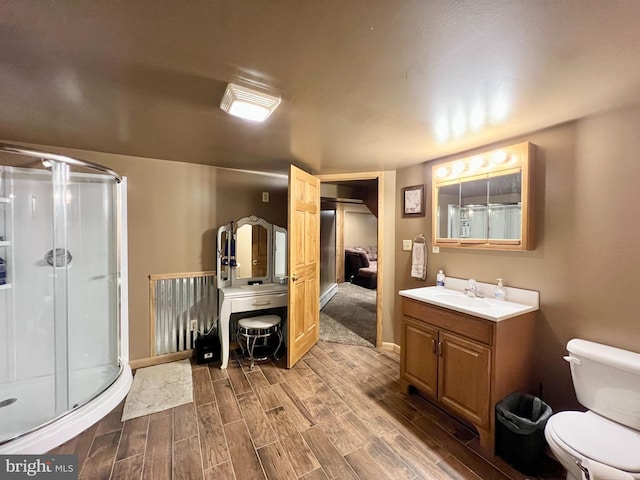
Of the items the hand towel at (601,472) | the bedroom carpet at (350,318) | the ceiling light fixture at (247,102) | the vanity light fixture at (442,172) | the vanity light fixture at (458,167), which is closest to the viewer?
the hand towel at (601,472)

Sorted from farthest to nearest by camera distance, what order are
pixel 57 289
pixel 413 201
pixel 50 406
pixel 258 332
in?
1. pixel 258 332
2. pixel 413 201
3. pixel 57 289
4. pixel 50 406

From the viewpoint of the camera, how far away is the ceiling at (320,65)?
89 centimetres

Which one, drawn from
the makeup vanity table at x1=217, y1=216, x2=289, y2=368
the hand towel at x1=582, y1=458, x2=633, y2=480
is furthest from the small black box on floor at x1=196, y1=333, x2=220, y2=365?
the hand towel at x1=582, y1=458, x2=633, y2=480

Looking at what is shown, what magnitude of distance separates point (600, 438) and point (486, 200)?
62.1 inches

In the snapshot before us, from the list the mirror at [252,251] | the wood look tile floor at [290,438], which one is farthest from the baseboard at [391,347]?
the mirror at [252,251]

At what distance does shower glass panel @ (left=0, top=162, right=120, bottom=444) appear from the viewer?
7.22ft

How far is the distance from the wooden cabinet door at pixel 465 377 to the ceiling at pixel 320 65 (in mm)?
1511

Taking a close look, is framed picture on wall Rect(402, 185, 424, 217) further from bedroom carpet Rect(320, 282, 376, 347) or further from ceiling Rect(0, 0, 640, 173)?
bedroom carpet Rect(320, 282, 376, 347)

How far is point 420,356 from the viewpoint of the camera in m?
2.16

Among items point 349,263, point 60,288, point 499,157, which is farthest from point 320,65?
point 349,263

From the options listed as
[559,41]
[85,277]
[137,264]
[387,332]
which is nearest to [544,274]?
[559,41]

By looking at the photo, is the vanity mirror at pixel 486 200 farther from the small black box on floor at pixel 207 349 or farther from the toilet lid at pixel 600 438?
the small black box on floor at pixel 207 349

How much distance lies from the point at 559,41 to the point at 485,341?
1.57 m

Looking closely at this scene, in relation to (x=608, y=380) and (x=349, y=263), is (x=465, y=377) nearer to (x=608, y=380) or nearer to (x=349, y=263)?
(x=608, y=380)
